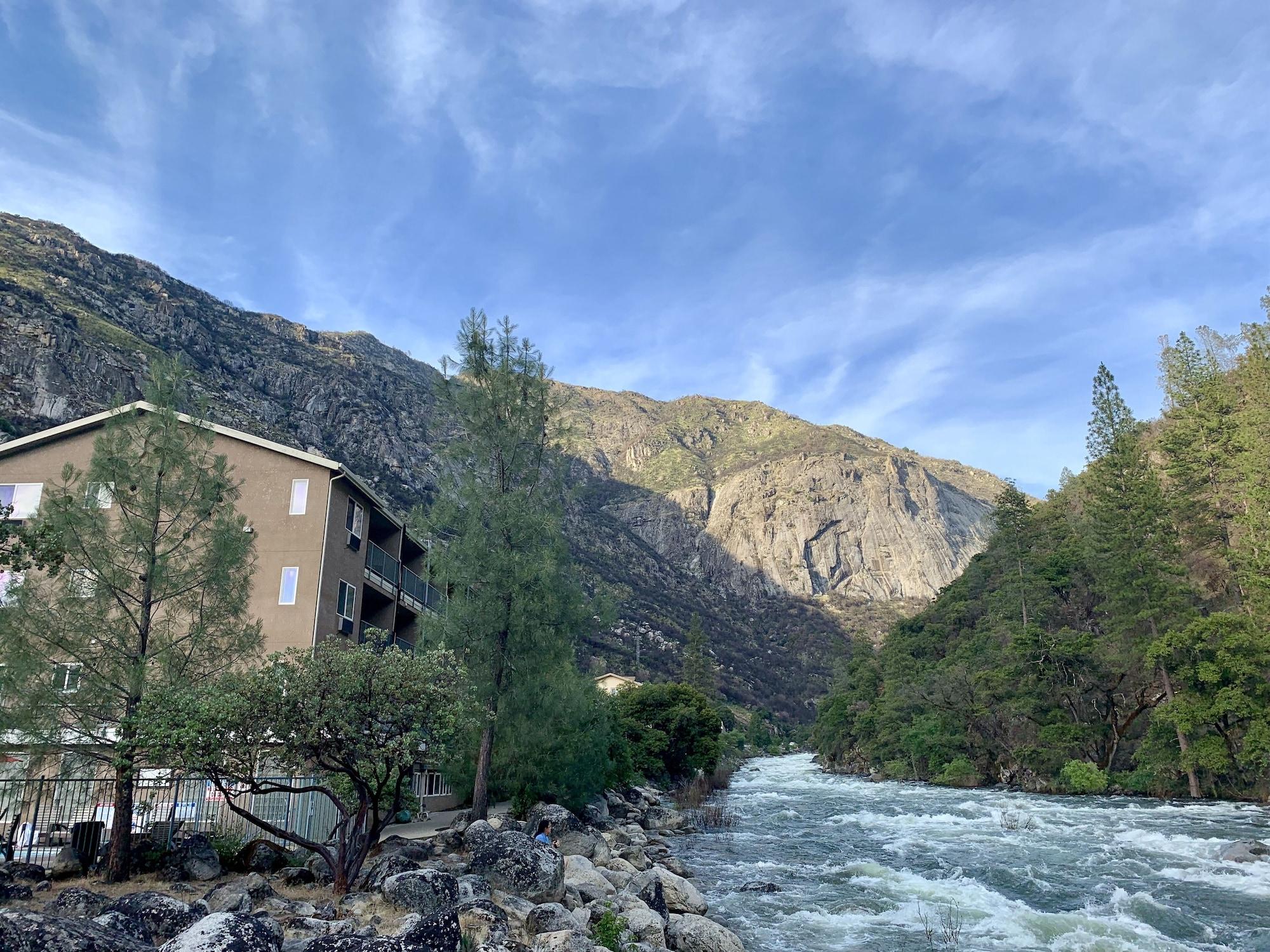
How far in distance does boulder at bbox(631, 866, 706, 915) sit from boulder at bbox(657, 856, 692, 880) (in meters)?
3.95

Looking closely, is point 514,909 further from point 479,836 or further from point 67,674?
point 67,674

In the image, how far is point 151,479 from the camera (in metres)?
16.2

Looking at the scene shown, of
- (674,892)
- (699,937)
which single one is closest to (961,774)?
(674,892)

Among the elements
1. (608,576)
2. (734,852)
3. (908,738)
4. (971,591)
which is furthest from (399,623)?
(608,576)

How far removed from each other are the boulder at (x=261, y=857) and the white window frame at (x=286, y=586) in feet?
35.2

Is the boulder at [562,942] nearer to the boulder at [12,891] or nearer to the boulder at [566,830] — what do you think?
the boulder at [12,891]

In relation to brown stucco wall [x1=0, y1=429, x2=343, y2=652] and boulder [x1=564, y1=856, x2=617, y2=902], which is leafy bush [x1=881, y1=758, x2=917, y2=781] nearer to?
boulder [x1=564, y1=856, x2=617, y2=902]

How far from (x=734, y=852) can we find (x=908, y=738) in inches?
1520

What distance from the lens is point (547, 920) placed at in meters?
12.8

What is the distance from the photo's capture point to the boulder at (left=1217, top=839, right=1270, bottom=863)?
20.7 m

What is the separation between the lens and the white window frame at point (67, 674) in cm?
1456

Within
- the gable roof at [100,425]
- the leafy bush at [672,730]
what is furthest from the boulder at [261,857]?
the leafy bush at [672,730]

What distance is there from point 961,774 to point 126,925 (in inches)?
2107

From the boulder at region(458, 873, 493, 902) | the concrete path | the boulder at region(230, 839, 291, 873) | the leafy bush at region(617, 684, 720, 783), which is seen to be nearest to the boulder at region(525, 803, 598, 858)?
the concrete path
